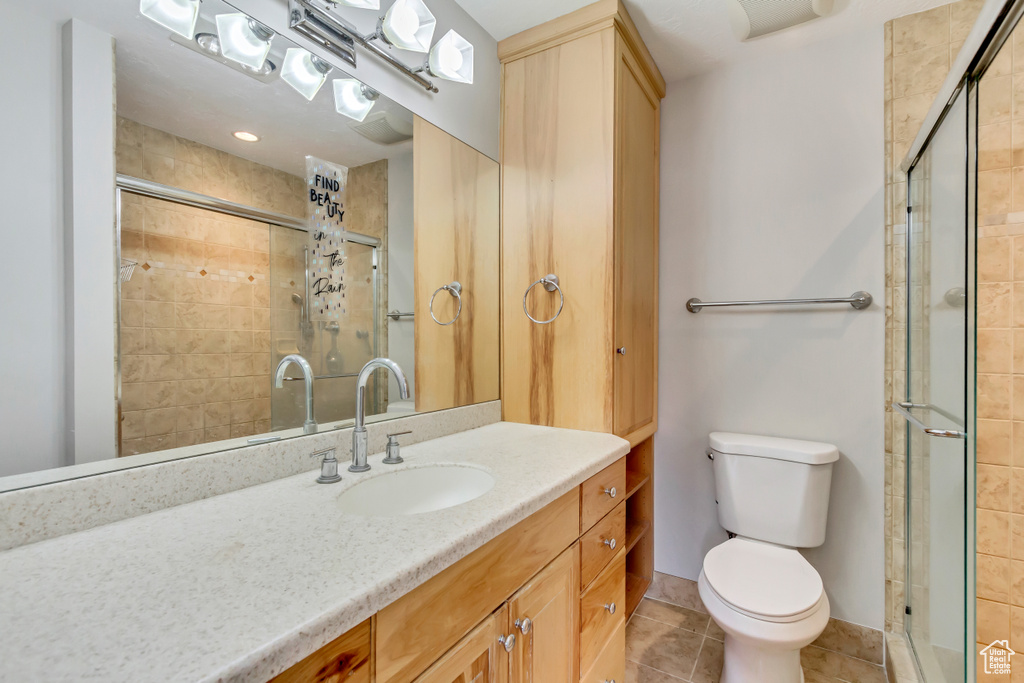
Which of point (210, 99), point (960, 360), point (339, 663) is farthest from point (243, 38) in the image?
point (960, 360)

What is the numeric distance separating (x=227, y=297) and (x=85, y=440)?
0.35 meters

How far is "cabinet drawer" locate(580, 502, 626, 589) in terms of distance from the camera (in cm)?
118

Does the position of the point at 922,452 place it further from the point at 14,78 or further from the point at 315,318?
the point at 14,78

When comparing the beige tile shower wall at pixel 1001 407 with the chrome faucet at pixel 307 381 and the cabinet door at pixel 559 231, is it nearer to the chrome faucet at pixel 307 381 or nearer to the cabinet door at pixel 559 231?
the cabinet door at pixel 559 231

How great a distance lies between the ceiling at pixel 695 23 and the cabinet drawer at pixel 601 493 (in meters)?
1.58

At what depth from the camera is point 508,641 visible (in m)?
0.86

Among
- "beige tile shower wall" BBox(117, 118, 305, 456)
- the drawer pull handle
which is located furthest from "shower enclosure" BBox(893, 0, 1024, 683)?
"beige tile shower wall" BBox(117, 118, 305, 456)

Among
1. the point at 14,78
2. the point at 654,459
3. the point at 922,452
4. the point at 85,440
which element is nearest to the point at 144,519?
the point at 85,440

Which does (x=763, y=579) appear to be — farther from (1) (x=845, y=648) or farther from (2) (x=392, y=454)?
(2) (x=392, y=454)

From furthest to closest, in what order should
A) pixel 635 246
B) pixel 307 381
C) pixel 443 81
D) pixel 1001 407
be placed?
pixel 635 246, pixel 443 81, pixel 1001 407, pixel 307 381

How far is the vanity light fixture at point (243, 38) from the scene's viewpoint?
38.6 inches

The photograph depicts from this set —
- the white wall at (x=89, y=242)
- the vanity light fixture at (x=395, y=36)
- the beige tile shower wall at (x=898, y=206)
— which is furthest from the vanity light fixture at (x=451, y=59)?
the beige tile shower wall at (x=898, y=206)

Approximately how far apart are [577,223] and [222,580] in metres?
1.41

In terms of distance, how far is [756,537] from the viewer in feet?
5.59
